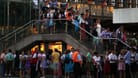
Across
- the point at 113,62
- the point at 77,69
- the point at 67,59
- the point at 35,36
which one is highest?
the point at 35,36

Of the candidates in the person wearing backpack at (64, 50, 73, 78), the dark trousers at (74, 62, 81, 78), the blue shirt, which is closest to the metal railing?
the blue shirt

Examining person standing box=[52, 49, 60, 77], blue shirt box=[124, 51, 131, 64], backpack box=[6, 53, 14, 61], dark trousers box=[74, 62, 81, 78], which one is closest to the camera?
blue shirt box=[124, 51, 131, 64]

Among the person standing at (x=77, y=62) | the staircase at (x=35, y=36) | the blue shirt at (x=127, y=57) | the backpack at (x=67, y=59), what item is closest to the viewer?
the blue shirt at (x=127, y=57)

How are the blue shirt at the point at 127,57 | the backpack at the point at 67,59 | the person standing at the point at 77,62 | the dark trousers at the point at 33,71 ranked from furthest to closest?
the dark trousers at the point at 33,71 → the backpack at the point at 67,59 → the person standing at the point at 77,62 → the blue shirt at the point at 127,57

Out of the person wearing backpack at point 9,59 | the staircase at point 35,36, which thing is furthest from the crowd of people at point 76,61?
the staircase at point 35,36

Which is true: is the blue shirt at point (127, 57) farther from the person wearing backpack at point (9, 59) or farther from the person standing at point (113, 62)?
the person wearing backpack at point (9, 59)

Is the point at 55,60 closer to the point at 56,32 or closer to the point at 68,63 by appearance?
the point at 68,63

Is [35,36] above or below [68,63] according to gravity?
above

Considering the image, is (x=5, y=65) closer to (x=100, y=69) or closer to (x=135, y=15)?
(x=100, y=69)

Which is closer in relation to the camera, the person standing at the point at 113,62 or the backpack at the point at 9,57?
the person standing at the point at 113,62

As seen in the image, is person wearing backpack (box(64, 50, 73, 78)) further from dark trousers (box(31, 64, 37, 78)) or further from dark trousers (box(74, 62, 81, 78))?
dark trousers (box(31, 64, 37, 78))

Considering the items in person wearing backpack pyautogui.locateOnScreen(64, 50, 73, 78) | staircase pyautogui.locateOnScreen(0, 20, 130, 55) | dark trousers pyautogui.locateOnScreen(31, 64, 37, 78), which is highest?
staircase pyautogui.locateOnScreen(0, 20, 130, 55)

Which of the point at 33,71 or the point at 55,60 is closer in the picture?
the point at 55,60

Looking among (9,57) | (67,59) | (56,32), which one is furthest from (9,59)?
(56,32)
